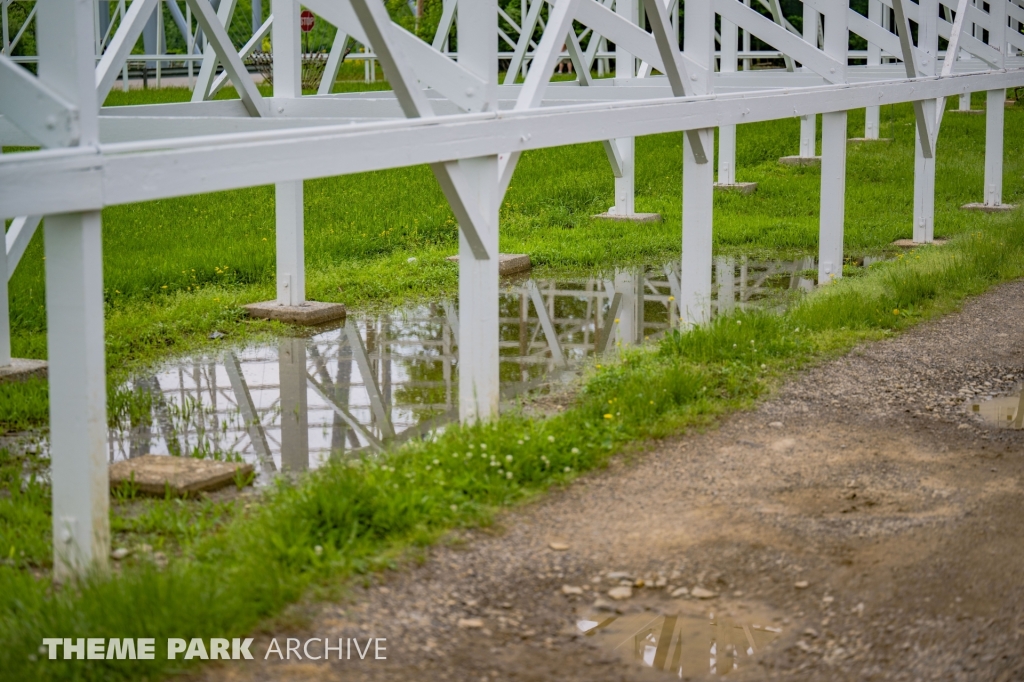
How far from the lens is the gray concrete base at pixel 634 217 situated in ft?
50.3

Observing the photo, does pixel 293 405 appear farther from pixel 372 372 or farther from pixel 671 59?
pixel 671 59

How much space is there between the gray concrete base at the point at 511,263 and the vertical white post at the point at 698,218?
330cm

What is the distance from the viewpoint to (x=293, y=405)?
765cm

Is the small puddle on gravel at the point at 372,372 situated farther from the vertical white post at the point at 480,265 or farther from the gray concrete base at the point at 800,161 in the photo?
the gray concrete base at the point at 800,161

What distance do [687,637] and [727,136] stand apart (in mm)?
14582

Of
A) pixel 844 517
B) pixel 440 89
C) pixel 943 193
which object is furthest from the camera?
pixel 943 193

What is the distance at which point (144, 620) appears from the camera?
3.96 meters

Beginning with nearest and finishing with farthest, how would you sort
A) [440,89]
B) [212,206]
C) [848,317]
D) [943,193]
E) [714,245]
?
[440,89] → [848,317] → [714,245] → [212,206] → [943,193]

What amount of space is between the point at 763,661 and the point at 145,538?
2484 mm

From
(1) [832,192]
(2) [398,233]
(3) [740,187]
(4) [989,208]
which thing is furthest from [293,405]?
(3) [740,187]

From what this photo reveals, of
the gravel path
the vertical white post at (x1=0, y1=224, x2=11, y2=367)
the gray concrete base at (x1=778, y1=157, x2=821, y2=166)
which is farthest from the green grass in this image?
the gray concrete base at (x1=778, y1=157, x2=821, y2=166)

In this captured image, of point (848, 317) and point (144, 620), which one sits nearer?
point (144, 620)

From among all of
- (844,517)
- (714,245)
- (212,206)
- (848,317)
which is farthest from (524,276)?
(844,517)

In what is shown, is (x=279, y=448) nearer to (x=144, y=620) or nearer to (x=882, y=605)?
(x=144, y=620)
